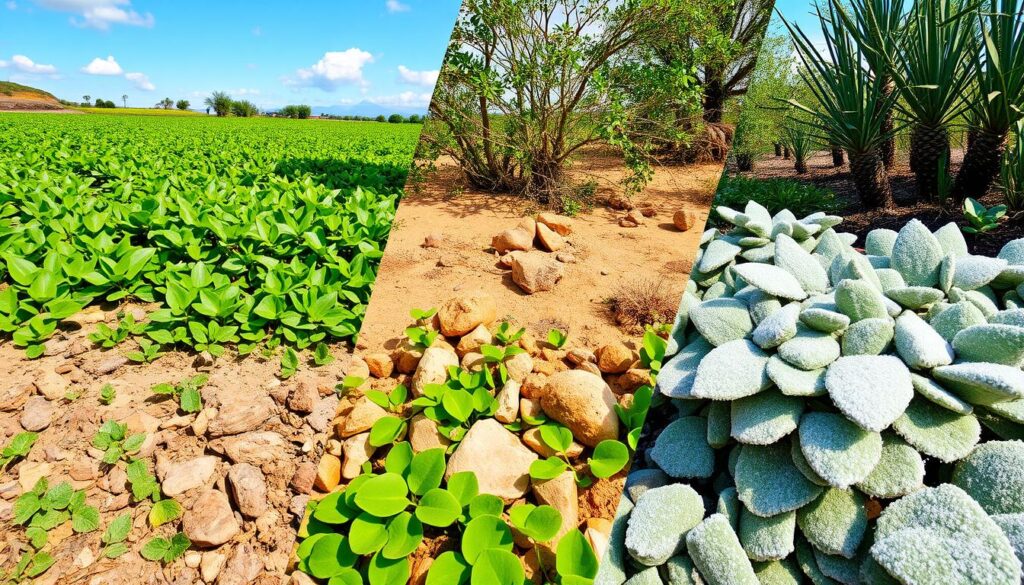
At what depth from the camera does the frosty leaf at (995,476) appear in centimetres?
82

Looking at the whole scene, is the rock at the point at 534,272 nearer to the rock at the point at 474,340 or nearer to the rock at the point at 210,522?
the rock at the point at 474,340

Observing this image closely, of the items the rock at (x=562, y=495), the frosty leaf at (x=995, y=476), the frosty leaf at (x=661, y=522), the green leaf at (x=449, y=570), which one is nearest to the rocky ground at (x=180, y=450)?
the green leaf at (x=449, y=570)


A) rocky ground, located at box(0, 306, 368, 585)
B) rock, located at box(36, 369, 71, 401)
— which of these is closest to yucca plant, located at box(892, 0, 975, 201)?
rocky ground, located at box(0, 306, 368, 585)

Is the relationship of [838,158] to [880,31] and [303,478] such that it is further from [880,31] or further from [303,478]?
A: [303,478]

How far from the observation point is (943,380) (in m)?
0.89

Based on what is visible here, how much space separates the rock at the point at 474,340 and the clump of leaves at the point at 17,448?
1.17 metres

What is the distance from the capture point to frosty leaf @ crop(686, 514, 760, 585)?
2.40 feet

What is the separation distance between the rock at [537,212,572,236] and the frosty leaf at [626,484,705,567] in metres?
0.43

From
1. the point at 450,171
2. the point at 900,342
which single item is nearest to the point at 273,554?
the point at 450,171

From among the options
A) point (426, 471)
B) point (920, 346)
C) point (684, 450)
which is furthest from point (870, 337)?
point (426, 471)

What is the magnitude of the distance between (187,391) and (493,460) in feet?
4.09

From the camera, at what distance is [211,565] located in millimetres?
741

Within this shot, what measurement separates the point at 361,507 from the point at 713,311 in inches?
32.9

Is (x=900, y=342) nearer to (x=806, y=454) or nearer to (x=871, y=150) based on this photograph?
(x=806, y=454)
